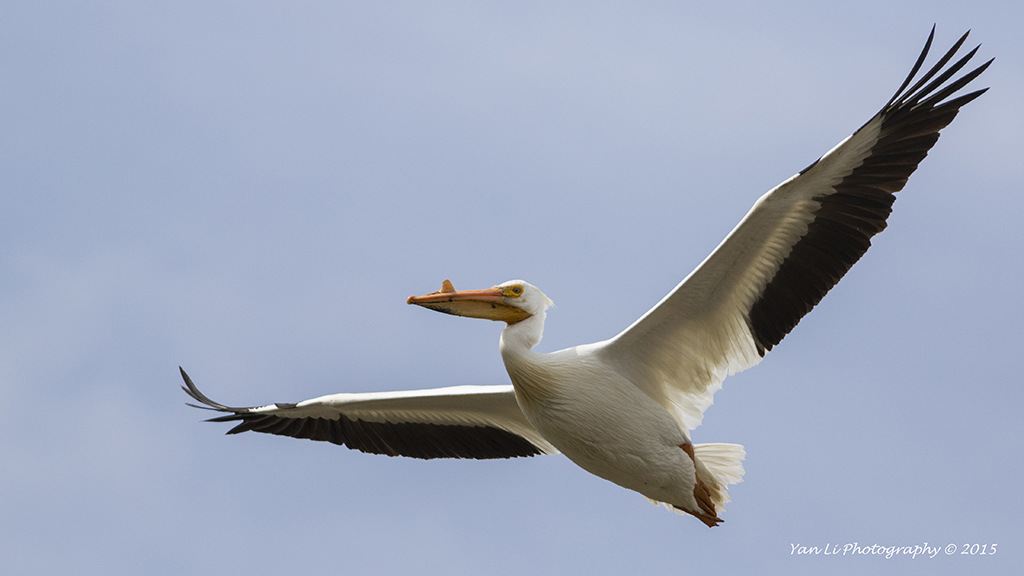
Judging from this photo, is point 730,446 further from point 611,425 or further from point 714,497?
point 611,425

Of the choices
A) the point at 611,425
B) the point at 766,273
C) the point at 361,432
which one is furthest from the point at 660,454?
the point at 361,432

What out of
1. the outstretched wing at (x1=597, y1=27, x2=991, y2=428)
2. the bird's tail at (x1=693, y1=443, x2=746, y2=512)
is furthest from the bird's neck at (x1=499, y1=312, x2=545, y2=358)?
the bird's tail at (x1=693, y1=443, x2=746, y2=512)

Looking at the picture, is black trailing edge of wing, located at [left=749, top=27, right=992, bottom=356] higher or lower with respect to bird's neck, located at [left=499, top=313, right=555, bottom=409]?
higher

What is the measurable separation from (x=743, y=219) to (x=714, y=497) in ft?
7.10

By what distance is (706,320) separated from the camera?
866cm

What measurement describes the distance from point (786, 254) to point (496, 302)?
6.63 ft

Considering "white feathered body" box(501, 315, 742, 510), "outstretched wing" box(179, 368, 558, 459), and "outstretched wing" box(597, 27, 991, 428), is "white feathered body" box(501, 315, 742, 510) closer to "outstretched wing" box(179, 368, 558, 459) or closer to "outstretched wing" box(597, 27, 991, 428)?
"outstretched wing" box(597, 27, 991, 428)

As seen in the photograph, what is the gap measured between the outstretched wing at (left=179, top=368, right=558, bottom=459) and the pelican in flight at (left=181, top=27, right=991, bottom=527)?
1.16 m

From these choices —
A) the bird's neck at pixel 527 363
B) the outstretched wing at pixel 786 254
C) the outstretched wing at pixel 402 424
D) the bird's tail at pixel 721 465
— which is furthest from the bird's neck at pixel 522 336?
the bird's tail at pixel 721 465

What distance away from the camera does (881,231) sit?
826 centimetres

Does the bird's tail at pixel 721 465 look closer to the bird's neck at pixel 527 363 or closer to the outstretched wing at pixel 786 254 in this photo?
the outstretched wing at pixel 786 254

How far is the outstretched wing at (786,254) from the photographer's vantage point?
26.7 feet

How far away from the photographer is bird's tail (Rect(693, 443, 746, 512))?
904 cm

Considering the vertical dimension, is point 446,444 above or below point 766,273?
below
